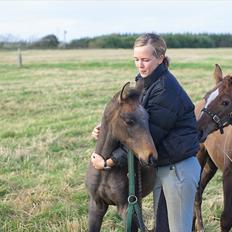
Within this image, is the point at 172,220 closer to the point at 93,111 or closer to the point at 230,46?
the point at 93,111

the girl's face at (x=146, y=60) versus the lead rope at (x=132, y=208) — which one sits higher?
the girl's face at (x=146, y=60)

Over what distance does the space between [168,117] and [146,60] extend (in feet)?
1.53

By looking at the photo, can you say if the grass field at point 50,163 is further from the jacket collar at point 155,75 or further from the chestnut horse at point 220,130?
the jacket collar at point 155,75

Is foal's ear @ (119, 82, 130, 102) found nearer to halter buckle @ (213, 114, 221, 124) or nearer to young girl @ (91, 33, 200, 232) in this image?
young girl @ (91, 33, 200, 232)

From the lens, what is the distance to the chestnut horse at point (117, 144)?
11.8ft

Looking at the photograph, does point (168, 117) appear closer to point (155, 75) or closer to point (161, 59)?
point (155, 75)

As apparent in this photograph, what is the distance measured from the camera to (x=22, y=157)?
8172 millimetres

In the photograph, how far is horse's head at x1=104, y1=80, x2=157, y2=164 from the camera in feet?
11.5

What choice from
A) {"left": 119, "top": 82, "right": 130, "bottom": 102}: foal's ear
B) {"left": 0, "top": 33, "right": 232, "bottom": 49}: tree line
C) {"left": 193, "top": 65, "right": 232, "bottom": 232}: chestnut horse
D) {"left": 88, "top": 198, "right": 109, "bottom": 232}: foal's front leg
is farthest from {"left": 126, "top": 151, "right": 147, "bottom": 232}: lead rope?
{"left": 0, "top": 33, "right": 232, "bottom": 49}: tree line

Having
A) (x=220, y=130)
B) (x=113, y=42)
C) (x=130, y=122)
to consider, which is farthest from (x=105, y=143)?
(x=113, y=42)

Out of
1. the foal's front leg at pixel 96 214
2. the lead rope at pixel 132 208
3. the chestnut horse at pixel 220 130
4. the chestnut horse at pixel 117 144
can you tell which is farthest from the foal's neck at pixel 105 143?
the chestnut horse at pixel 220 130

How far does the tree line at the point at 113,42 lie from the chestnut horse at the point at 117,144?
5986 centimetres

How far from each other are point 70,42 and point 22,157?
61.3m

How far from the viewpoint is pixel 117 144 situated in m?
3.98
